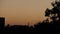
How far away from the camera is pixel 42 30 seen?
1339 cm

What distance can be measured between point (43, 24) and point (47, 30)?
1678 millimetres

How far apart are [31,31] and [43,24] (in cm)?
229

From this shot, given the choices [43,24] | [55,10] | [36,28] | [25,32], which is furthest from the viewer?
[55,10]

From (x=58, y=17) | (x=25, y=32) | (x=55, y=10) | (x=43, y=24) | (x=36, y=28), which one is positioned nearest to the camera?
(x=25, y=32)

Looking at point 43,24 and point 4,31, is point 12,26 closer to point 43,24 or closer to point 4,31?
point 4,31

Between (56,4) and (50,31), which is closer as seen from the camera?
(50,31)

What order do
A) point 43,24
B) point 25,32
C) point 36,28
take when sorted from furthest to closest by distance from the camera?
point 43,24, point 36,28, point 25,32

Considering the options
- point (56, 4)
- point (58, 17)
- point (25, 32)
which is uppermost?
point (56, 4)

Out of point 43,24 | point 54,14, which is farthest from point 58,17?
point 43,24

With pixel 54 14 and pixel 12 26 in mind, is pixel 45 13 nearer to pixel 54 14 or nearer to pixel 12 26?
pixel 54 14

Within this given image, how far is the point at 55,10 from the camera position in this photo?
17875 mm

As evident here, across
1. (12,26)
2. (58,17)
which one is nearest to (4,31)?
(12,26)

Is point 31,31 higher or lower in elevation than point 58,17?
lower

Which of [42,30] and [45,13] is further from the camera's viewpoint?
[45,13]
